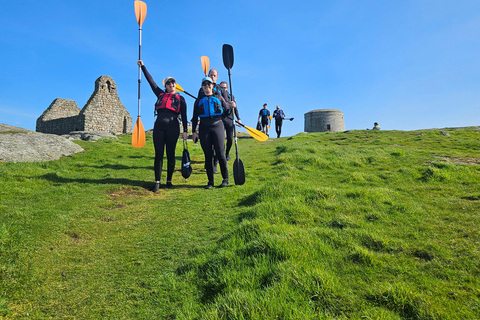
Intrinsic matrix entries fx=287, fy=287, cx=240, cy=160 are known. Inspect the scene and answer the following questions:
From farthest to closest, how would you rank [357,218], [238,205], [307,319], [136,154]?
[136,154], [238,205], [357,218], [307,319]

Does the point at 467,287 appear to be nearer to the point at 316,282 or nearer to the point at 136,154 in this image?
the point at 316,282

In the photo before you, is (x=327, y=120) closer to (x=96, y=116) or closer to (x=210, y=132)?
(x=96, y=116)

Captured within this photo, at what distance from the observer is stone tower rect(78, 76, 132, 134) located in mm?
31641

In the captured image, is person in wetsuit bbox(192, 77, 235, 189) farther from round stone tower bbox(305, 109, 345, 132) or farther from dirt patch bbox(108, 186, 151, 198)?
round stone tower bbox(305, 109, 345, 132)

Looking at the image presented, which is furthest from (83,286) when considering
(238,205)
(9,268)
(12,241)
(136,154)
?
(136,154)

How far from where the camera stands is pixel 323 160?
31.8 feet

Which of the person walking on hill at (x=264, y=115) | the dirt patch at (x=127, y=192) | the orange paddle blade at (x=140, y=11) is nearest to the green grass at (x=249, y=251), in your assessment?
the dirt patch at (x=127, y=192)

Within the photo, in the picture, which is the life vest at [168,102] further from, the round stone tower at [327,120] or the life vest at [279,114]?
the round stone tower at [327,120]

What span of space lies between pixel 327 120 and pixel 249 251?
33055 millimetres

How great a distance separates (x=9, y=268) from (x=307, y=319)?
12.0 feet

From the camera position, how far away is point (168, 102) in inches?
323

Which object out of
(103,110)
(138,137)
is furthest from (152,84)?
(103,110)

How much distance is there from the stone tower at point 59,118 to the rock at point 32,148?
73.3 ft

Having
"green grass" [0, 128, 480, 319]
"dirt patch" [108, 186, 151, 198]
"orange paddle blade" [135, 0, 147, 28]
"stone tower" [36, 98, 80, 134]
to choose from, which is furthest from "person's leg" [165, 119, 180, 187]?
"stone tower" [36, 98, 80, 134]
